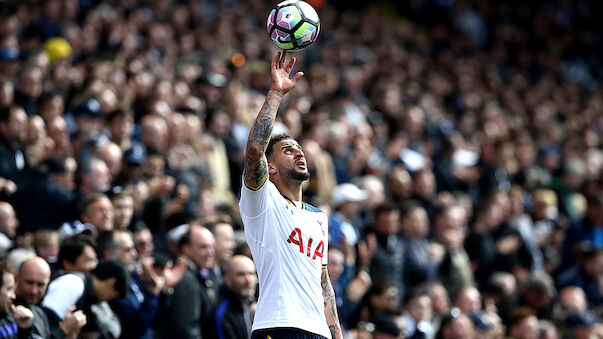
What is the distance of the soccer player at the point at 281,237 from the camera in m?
5.58

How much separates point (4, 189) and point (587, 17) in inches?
828

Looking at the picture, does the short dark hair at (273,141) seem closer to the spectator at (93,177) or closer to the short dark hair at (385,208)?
the spectator at (93,177)

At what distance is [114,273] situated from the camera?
7102 millimetres

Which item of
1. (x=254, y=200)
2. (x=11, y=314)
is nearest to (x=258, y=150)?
(x=254, y=200)

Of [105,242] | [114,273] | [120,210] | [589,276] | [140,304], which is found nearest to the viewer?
[114,273]

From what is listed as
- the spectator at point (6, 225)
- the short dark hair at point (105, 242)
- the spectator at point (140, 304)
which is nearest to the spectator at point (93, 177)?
the short dark hair at point (105, 242)

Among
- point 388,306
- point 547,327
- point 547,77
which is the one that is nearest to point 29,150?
point 388,306

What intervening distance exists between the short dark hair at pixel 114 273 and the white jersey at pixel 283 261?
1732 mm

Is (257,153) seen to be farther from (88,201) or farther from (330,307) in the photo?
(88,201)

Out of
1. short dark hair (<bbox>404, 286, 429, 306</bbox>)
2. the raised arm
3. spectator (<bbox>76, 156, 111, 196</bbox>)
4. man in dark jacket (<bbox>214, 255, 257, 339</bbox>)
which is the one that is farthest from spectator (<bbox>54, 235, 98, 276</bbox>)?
short dark hair (<bbox>404, 286, 429, 306</bbox>)

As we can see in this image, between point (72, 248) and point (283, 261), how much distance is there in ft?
7.47

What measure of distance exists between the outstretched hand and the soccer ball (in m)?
0.26

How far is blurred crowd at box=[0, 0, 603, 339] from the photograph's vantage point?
297 inches

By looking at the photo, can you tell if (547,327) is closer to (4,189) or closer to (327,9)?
(4,189)
